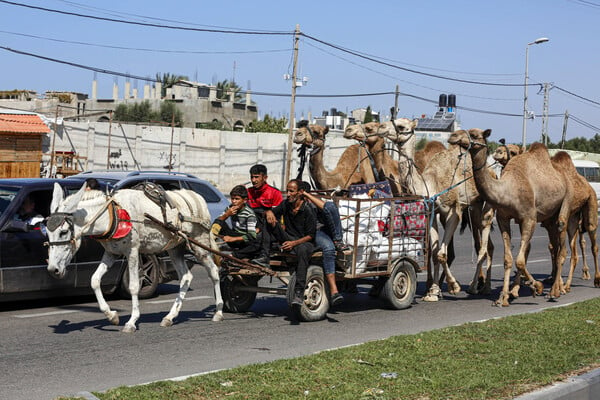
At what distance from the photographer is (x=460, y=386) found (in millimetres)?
7590

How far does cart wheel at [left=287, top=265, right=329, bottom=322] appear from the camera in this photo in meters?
11.2

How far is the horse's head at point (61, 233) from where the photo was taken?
31.2ft

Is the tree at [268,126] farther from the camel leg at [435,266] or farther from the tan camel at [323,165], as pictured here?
the camel leg at [435,266]

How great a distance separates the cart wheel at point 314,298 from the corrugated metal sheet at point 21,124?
21668 mm

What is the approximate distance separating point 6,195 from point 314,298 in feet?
15.2

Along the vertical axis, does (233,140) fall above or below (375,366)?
above

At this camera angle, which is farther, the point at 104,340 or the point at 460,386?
the point at 104,340

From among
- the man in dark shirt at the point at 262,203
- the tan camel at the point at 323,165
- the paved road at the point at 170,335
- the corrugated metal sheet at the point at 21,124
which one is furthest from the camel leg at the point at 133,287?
the corrugated metal sheet at the point at 21,124

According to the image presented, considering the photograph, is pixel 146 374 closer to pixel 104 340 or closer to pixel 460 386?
pixel 104 340

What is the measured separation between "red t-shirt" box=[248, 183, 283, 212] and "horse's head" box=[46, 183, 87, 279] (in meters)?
2.73

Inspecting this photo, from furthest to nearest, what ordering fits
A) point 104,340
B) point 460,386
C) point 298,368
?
point 104,340 < point 298,368 < point 460,386

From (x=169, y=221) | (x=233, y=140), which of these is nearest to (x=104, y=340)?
(x=169, y=221)

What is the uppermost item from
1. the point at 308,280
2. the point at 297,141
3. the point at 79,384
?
the point at 297,141

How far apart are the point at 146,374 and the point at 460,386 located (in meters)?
3.06
